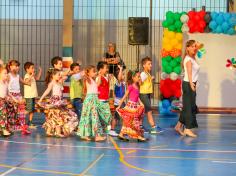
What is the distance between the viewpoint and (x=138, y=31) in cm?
1535

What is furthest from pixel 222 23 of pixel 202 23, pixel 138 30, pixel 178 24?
pixel 138 30

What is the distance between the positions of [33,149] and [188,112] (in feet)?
10.1

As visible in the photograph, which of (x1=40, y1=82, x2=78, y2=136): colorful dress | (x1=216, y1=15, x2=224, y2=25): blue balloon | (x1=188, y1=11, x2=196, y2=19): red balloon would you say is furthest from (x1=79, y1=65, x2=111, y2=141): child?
(x1=216, y1=15, x2=224, y2=25): blue balloon

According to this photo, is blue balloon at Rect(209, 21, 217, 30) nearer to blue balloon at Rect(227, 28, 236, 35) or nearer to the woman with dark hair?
blue balloon at Rect(227, 28, 236, 35)

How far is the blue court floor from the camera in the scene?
7094 mm

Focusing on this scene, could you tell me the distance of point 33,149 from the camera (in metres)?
8.80

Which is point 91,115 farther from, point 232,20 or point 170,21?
point 232,20

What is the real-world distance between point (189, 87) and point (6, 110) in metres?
3.24

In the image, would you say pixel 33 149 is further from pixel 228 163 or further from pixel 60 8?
pixel 60 8

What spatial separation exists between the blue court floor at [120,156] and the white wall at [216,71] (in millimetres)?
4397

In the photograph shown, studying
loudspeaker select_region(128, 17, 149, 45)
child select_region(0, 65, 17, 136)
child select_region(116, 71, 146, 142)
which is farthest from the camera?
loudspeaker select_region(128, 17, 149, 45)

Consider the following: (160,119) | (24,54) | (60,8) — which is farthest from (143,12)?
(160,119)

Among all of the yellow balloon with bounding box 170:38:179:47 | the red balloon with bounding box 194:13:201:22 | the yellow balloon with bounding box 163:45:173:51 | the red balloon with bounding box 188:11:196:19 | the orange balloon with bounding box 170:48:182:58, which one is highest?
the red balloon with bounding box 188:11:196:19

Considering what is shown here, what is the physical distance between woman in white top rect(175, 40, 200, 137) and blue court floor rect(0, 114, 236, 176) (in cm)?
28
